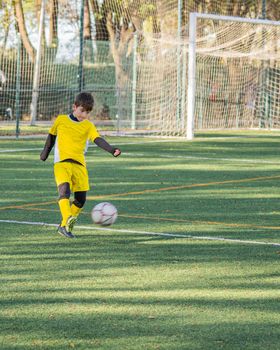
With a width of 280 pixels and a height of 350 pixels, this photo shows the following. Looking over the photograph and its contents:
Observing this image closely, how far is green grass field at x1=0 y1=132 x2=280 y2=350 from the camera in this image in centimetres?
581

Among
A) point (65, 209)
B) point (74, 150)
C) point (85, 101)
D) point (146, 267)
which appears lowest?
point (146, 267)

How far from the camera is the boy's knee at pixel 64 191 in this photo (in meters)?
9.44

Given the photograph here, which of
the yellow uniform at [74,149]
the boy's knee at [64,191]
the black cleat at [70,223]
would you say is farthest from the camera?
the yellow uniform at [74,149]

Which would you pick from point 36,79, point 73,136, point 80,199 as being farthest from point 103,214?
point 36,79

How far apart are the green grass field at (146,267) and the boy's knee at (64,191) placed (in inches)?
15.1

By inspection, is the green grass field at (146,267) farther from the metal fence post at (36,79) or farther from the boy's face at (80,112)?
the metal fence post at (36,79)

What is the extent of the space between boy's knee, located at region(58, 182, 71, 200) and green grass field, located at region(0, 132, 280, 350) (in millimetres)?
383

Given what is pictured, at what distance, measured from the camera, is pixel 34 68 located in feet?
110

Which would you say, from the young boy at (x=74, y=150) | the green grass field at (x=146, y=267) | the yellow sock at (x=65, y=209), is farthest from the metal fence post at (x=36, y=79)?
the yellow sock at (x=65, y=209)

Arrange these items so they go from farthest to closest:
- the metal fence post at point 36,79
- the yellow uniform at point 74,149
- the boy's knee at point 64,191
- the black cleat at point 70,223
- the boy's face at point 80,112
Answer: the metal fence post at point 36,79
the yellow uniform at point 74,149
the boy's face at point 80,112
the boy's knee at point 64,191
the black cleat at point 70,223

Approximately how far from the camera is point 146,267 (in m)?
7.90

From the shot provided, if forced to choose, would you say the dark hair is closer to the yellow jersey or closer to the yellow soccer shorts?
the yellow jersey

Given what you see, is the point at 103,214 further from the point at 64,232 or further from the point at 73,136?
the point at 73,136

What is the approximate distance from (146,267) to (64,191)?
1.85 m
